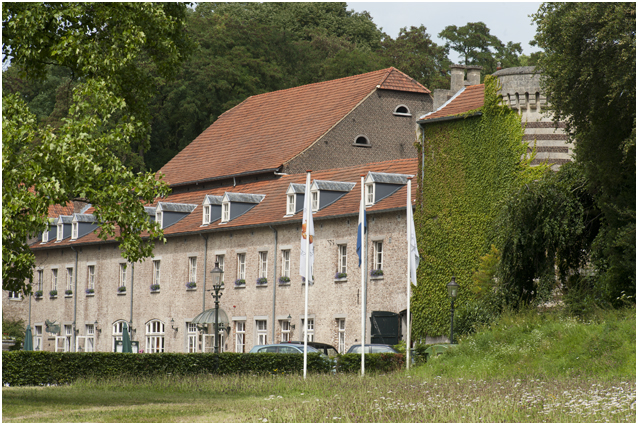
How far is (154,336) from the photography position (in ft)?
155

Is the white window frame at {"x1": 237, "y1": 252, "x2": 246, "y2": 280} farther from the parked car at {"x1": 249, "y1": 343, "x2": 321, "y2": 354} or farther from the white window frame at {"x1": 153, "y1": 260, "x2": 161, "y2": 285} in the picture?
the parked car at {"x1": 249, "y1": 343, "x2": 321, "y2": 354}

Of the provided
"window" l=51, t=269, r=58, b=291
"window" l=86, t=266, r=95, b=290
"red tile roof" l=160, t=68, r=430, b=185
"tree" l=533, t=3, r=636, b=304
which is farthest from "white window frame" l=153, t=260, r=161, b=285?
"tree" l=533, t=3, r=636, b=304

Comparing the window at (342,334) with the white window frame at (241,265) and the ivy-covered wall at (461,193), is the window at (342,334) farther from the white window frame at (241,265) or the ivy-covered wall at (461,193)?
the white window frame at (241,265)

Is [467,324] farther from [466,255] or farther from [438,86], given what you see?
[438,86]

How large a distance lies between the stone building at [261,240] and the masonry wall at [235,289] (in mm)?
64

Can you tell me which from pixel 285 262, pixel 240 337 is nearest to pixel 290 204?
pixel 285 262

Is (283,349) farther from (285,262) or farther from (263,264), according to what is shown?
(263,264)

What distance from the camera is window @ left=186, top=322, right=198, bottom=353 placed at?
44875mm

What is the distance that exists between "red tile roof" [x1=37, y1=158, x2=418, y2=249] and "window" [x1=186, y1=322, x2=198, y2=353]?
4.47 metres

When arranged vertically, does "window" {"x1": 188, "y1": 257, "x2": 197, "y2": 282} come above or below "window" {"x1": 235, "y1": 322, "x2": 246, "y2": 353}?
above

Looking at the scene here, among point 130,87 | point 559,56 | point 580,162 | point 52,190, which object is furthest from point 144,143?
point 580,162

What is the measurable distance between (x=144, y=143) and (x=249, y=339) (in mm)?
22633

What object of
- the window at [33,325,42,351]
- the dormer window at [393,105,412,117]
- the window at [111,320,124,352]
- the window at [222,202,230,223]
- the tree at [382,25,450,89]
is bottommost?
the window at [33,325,42,351]

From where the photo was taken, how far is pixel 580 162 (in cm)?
2936
